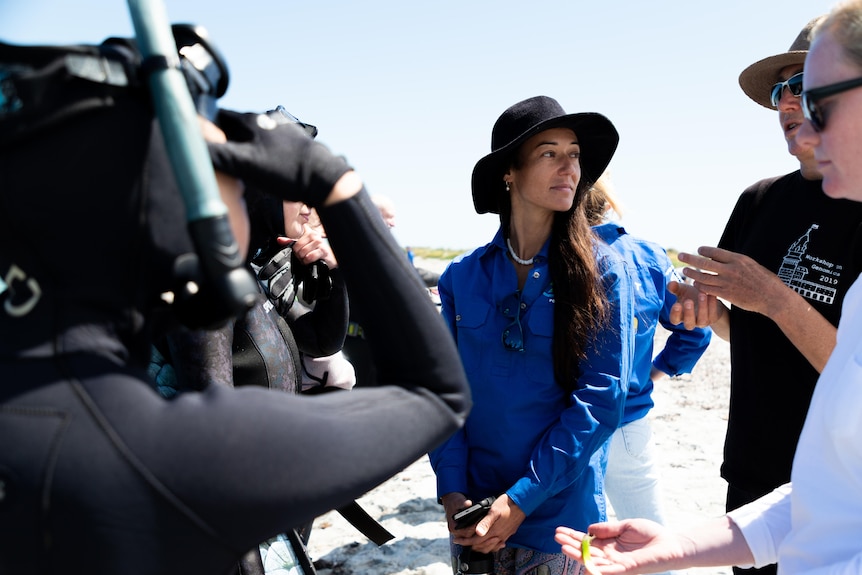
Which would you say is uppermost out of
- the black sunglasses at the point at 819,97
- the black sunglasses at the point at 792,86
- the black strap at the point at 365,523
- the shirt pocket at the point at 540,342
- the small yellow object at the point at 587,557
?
the black sunglasses at the point at 792,86

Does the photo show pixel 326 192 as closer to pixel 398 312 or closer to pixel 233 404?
pixel 398 312

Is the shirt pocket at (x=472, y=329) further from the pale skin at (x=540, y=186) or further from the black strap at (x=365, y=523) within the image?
the black strap at (x=365, y=523)

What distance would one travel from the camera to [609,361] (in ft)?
10.0

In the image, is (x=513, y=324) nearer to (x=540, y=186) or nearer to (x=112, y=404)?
(x=540, y=186)

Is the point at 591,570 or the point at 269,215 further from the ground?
the point at 269,215

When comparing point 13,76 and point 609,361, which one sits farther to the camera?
point 609,361

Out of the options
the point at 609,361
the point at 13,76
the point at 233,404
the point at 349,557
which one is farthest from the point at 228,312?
the point at 349,557

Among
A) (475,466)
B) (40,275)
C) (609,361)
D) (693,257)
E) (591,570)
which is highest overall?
(40,275)

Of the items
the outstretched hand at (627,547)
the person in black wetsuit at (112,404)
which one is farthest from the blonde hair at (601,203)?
the person in black wetsuit at (112,404)

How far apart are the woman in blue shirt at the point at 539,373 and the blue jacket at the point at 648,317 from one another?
1.26ft

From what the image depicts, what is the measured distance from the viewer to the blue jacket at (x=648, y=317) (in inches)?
147

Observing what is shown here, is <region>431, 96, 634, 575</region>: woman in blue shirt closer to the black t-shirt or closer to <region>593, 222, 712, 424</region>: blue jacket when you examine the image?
<region>593, 222, 712, 424</region>: blue jacket

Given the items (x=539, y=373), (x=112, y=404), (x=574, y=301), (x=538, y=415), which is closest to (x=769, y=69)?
(x=574, y=301)

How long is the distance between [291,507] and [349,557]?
4109mm
